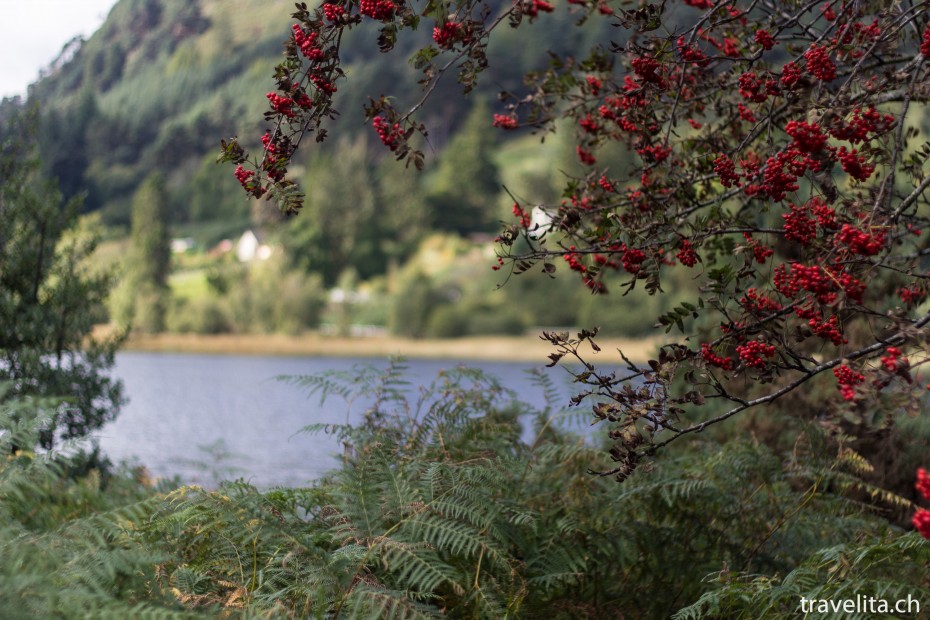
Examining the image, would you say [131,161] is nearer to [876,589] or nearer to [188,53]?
[188,53]

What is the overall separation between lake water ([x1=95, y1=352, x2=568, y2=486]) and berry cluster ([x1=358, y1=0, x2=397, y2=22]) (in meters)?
3.28

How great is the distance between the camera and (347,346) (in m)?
38.2

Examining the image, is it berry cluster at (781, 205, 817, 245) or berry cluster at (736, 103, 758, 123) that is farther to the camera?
berry cluster at (736, 103, 758, 123)

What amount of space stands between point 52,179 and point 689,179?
5.67 m

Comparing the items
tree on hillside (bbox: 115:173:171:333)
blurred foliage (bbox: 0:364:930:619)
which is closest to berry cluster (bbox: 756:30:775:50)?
blurred foliage (bbox: 0:364:930:619)

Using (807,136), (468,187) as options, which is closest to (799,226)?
(807,136)

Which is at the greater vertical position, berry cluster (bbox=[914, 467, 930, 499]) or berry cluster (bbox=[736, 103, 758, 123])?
berry cluster (bbox=[736, 103, 758, 123])

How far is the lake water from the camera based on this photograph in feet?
31.3

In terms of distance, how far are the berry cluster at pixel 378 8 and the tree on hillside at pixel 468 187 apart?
4924 centimetres

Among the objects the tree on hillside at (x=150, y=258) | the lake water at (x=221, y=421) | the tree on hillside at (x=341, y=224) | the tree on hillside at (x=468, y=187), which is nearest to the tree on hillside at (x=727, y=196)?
the lake water at (x=221, y=421)

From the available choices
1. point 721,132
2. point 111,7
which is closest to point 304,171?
point 111,7

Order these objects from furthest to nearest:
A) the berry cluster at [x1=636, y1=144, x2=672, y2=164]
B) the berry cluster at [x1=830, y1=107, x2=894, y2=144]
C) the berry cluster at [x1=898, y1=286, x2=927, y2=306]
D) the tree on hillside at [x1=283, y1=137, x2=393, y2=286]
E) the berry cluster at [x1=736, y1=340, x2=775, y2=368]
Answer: the tree on hillside at [x1=283, y1=137, x2=393, y2=286], the berry cluster at [x1=636, y1=144, x2=672, y2=164], the berry cluster at [x1=898, y1=286, x2=927, y2=306], the berry cluster at [x1=830, y1=107, x2=894, y2=144], the berry cluster at [x1=736, y1=340, x2=775, y2=368]

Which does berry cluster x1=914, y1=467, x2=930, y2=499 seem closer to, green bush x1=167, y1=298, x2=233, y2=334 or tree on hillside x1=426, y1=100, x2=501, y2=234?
green bush x1=167, y1=298, x2=233, y2=334

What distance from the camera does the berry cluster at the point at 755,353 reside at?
8.47ft
